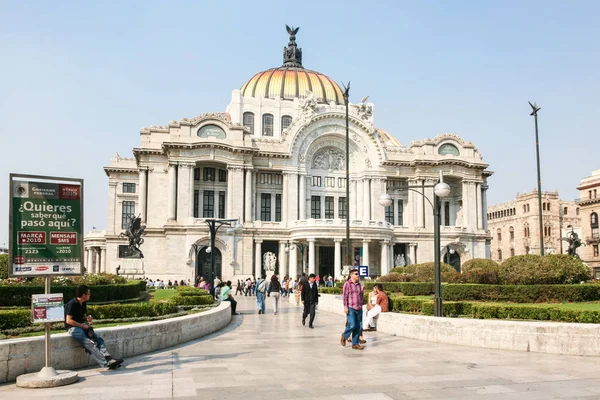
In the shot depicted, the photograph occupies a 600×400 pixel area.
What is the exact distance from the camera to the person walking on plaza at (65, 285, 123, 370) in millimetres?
11773

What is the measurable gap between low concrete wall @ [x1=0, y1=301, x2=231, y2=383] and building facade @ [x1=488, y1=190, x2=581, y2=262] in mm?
82838

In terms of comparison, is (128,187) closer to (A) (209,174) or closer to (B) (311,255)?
(A) (209,174)

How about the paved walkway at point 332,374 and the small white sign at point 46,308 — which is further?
the small white sign at point 46,308

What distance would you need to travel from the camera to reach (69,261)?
37.4 ft

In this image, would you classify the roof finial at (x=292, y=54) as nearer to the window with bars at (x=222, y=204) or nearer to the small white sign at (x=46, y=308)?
the window with bars at (x=222, y=204)

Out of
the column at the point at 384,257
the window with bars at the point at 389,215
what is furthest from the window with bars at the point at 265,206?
the window with bars at the point at 389,215

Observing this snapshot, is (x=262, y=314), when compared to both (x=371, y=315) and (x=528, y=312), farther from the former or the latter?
(x=528, y=312)

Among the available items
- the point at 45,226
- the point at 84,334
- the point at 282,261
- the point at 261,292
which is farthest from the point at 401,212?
the point at 45,226

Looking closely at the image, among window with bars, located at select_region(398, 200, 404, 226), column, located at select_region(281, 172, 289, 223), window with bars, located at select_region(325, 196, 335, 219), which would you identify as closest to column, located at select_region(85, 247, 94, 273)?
column, located at select_region(281, 172, 289, 223)

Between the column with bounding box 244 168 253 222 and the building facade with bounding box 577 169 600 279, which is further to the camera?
the building facade with bounding box 577 169 600 279

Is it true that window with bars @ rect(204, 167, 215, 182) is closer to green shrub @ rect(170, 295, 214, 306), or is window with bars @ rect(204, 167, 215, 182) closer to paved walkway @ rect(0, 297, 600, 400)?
green shrub @ rect(170, 295, 214, 306)

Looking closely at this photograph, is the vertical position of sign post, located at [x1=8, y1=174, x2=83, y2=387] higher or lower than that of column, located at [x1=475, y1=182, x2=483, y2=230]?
lower

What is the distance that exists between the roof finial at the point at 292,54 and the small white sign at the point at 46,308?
3135 inches

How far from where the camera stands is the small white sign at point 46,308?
10.8m
